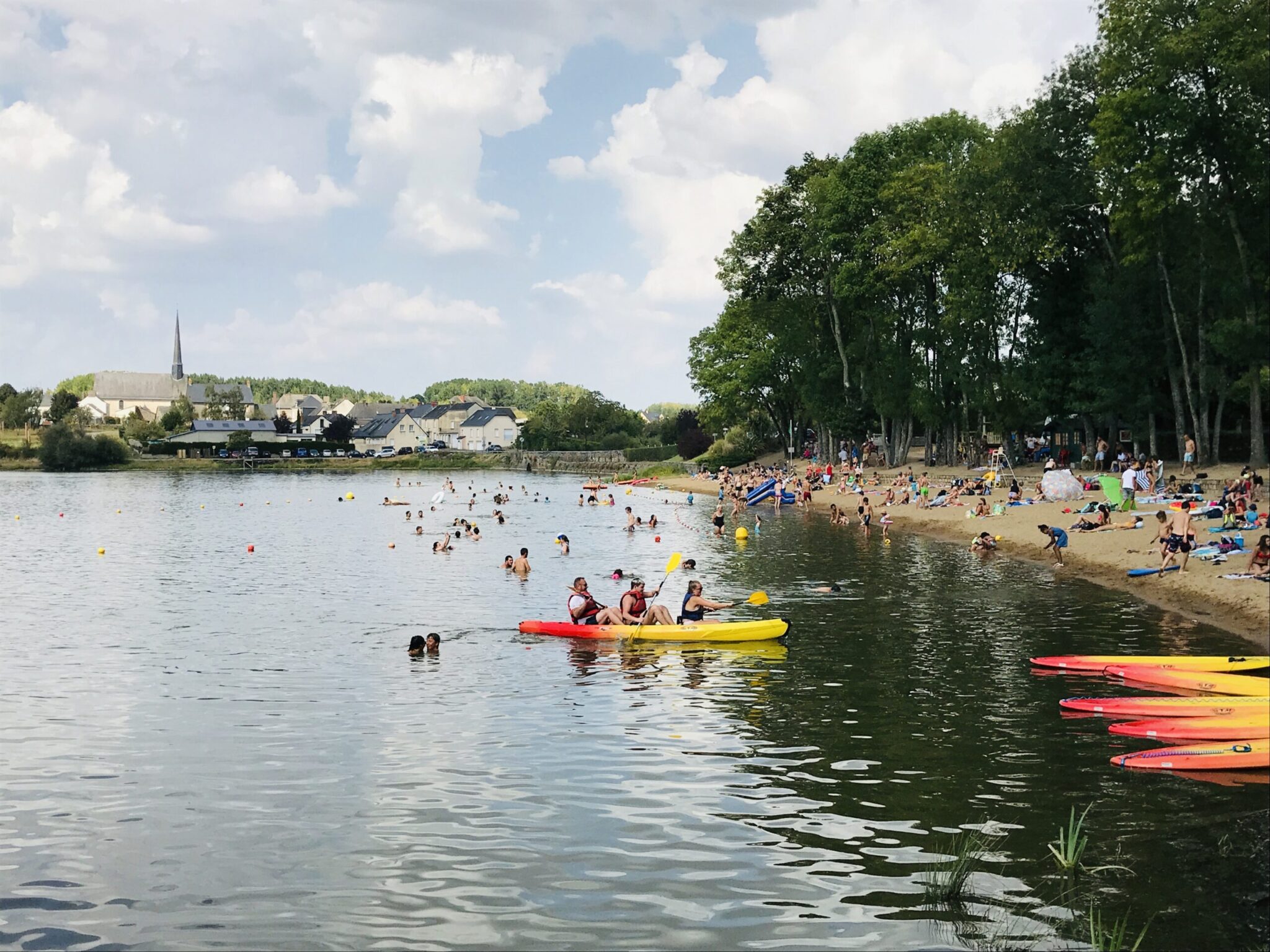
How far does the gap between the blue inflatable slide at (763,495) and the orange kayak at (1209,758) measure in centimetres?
5652

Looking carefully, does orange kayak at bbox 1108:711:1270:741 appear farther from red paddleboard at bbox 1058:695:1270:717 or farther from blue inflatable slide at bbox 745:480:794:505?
blue inflatable slide at bbox 745:480:794:505

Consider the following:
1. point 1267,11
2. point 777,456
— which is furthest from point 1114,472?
point 777,456

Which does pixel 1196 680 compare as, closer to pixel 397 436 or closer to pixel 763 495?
pixel 763 495

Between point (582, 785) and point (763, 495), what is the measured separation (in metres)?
58.4

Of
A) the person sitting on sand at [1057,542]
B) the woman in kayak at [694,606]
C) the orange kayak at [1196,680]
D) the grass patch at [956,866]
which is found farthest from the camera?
the person sitting on sand at [1057,542]

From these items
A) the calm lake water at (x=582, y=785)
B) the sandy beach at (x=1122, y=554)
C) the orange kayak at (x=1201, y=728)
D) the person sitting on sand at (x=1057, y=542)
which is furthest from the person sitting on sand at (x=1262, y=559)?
the orange kayak at (x=1201, y=728)

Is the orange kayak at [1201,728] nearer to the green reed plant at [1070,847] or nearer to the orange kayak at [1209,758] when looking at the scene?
the orange kayak at [1209,758]

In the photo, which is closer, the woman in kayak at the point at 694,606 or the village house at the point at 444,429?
the woman in kayak at the point at 694,606

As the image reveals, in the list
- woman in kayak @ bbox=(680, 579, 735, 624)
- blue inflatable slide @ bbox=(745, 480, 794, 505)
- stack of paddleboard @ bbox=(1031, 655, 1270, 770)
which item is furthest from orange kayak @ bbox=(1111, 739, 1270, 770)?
blue inflatable slide @ bbox=(745, 480, 794, 505)

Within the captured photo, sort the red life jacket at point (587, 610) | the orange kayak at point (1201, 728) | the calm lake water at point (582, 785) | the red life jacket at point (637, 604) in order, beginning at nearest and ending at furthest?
the calm lake water at point (582, 785) → the orange kayak at point (1201, 728) → the red life jacket at point (637, 604) → the red life jacket at point (587, 610)

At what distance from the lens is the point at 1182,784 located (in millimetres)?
13898

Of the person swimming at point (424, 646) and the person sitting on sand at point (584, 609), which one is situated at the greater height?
the person sitting on sand at point (584, 609)

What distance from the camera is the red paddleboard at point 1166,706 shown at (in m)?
16.0

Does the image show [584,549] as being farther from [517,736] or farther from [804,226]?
[804,226]
